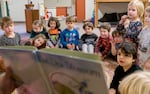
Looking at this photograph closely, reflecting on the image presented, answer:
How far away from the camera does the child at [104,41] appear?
11.1 feet

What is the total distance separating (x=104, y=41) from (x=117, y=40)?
1.20ft

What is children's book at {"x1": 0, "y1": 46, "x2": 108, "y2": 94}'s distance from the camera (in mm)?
579

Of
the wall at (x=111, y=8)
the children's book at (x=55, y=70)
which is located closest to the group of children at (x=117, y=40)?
the children's book at (x=55, y=70)

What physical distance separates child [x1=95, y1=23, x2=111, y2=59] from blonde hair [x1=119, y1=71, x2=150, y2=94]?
268cm

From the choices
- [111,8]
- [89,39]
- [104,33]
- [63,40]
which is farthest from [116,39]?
[111,8]

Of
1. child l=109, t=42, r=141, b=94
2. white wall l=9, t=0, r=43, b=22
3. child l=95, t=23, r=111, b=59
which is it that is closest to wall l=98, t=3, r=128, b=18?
white wall l=9, t=0, r=43, b=22

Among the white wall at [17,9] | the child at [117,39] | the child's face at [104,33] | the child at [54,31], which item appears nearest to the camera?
the child at [117,39]

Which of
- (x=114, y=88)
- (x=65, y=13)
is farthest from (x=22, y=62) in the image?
(x=65, y=13)

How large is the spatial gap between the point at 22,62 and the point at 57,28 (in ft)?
10.00

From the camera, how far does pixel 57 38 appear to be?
3707mm

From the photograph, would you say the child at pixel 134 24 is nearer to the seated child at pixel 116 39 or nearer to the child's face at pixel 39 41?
the seated child at pixel 116 39

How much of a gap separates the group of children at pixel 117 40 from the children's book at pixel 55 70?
41 centimetres

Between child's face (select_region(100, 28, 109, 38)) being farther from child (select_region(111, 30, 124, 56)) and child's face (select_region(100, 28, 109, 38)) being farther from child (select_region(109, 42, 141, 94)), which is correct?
child (select_region(109, 42, 141, 94))

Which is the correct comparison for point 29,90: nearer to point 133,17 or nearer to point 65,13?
point 133,17
